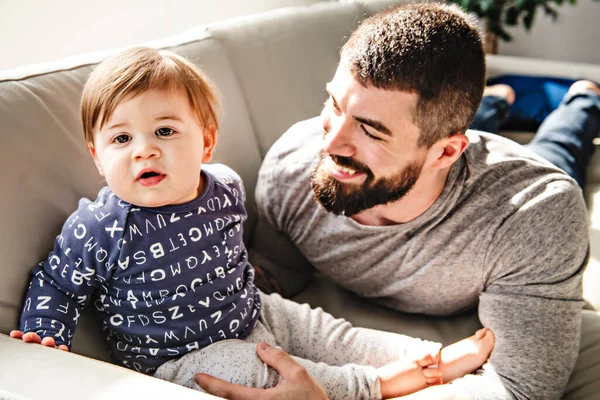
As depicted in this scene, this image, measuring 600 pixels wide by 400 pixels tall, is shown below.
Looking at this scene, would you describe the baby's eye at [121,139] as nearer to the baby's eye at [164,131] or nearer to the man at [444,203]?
the baby's eye at [164,131]

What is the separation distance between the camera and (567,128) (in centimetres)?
185

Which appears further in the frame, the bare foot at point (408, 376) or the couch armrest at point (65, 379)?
the bare foot at point (408, 376)

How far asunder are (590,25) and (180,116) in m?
2.80

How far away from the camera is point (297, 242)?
138 centimetres

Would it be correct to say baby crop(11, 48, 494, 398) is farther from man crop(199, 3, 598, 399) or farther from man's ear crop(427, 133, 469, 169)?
man's ear crop(427, 133, 469, 169)

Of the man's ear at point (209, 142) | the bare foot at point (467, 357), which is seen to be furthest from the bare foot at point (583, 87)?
the man's ear at point (209, 142)

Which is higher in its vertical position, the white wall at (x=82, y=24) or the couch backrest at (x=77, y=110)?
the white wall at (x=82, y=24)

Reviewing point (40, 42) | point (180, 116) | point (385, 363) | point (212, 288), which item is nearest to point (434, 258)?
point (385, 363)

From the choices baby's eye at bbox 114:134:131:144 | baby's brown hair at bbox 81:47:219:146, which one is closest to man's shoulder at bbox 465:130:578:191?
baby's brown hair at bbox 81:47:219:146

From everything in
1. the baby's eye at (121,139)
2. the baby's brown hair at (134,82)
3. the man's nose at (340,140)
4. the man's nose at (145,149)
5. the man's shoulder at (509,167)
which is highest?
the baby's brown hair at (134,82)

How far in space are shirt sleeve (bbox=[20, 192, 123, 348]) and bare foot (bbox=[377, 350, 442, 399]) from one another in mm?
542

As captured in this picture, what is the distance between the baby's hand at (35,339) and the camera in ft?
2.77

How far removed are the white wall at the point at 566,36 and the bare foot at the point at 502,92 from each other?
1.21 meters

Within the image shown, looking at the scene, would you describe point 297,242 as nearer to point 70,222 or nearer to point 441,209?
point 441,209
